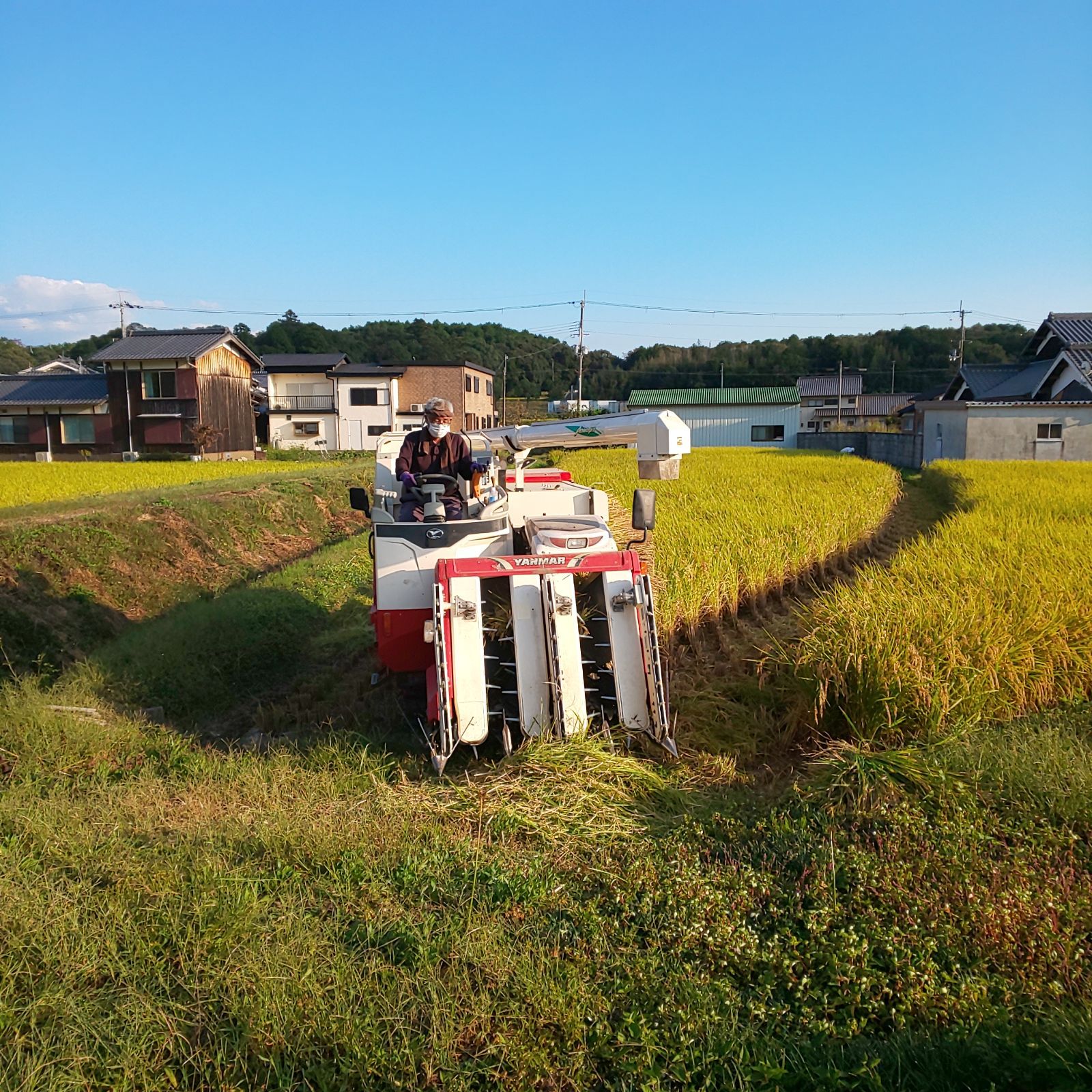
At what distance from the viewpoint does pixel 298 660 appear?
26.5ft

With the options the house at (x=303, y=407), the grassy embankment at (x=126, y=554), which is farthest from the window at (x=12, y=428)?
the grassy embankment at (x=126, y=554)

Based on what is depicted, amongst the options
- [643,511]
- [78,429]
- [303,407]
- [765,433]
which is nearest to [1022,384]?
[765,433]

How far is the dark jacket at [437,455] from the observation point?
5938 mm

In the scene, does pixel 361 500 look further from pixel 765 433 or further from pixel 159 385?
pixel 765 433

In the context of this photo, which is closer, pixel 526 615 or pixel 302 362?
pixel 526 615

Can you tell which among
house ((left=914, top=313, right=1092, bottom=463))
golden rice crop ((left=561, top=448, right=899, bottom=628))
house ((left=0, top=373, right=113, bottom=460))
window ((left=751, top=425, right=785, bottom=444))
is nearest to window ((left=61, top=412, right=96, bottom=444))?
house ((left=0, top=373, right=113, bottom=460))

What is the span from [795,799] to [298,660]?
5446 mm

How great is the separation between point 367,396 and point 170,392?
1028 centimetres

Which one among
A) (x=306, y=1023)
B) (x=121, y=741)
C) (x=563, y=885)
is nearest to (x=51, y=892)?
(x=306, y=1023)

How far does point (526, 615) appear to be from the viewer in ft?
15.8

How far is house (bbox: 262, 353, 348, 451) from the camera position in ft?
139

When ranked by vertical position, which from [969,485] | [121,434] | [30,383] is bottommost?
[969,485]

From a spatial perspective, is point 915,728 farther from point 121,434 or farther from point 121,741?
point 121,434

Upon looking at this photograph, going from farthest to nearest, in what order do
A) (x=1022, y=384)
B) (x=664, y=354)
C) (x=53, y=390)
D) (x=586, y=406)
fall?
(x=664, y=354)
(x=586, y=406)
(x=53, y=390)
(x=1022, y=384)
